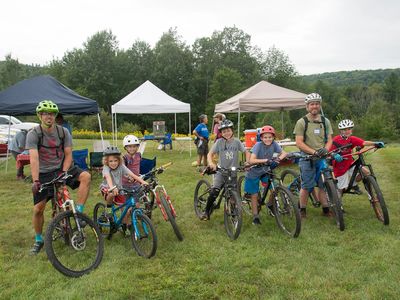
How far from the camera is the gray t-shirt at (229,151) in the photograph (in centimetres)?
558

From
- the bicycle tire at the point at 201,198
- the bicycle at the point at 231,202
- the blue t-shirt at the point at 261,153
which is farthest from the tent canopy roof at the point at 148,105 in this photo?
the bicycle at the point at 231,202

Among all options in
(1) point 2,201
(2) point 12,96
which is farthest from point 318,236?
(2) point 12,96

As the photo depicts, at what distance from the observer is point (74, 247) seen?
434 cm

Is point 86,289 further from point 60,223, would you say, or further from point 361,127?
point 361,127

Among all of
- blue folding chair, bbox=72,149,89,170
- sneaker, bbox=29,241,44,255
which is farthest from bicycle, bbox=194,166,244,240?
blue folding chair, bbox=72,149,89,170

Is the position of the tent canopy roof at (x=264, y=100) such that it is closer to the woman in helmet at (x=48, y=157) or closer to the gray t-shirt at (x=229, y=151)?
the gray t-shirt at (x=229, y=151)

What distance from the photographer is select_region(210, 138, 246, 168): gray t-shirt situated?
558 centimetres

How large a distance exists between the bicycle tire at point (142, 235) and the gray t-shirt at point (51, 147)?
1.15m

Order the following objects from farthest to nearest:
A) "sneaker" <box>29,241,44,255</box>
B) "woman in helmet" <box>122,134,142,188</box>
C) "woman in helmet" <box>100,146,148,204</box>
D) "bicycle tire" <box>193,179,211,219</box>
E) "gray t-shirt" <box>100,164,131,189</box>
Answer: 1. "bicycle tire" <box>193,179,211,219</box>
2. "woman in helmet" <box>122,134,142,188</box>
3. "gray t-shirt" <box>100,164,131,189</box>
4. "woman in helmet" <box>100,146,148,204</box>
5. "sneaker" <box>29,241,44,255</box>

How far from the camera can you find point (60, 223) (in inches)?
168

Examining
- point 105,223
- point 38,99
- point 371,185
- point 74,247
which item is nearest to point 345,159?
point 371,185

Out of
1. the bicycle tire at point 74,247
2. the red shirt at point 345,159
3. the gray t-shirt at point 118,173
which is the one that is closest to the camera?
the bicycle tire at point 74,247

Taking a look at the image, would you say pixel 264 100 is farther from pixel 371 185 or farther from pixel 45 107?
pixel 45 107

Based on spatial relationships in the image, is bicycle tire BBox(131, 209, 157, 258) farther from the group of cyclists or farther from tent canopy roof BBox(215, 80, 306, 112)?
tent canopy roof BBox(215, 80, 306, 112)
